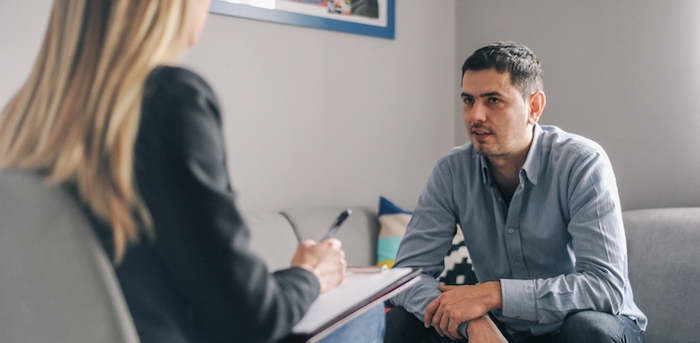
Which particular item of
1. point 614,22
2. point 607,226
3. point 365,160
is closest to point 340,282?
point 607,226

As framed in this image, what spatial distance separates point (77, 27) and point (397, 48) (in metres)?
1.78

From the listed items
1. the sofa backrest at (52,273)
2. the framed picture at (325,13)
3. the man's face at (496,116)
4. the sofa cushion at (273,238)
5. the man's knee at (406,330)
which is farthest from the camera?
the framed picture at (325,13)

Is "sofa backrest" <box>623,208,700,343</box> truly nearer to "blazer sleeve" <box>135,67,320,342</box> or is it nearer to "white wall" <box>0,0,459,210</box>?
"white wall" <box>0,0,459,210</box>

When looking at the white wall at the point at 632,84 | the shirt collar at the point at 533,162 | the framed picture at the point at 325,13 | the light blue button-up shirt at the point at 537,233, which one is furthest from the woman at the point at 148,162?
the white wall at the point at 632,84

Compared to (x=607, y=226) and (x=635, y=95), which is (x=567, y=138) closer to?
(x=607, y=226)

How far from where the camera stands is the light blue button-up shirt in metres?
1.00

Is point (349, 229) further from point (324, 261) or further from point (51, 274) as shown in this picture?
point (51, 274)

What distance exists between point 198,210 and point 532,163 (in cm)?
96

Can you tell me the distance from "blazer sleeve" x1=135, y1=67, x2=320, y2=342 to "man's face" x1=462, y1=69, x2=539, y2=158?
0.90 metres

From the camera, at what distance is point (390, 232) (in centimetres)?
175

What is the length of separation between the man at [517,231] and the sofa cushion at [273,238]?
0.43m

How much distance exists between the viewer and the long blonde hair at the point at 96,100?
0.43 meters

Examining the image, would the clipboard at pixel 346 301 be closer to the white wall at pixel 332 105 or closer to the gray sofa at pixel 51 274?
the gray sofa at pixel 51 274

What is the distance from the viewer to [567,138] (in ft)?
3.99
